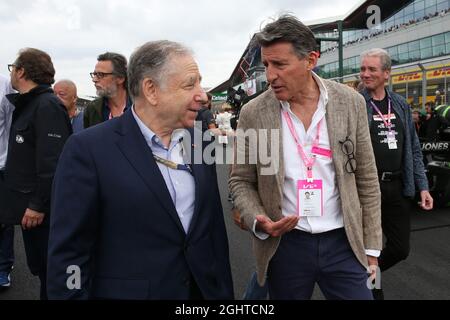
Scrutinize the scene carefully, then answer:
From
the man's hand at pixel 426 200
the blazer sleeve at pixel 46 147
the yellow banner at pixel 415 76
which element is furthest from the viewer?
the yellow banner at pixel 415 76

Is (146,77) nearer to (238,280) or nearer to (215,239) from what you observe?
(215,239)

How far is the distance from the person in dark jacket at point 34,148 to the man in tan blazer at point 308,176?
145cm

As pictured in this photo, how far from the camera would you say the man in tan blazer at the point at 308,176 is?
1.88 meters

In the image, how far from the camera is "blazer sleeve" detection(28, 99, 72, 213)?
271 cm

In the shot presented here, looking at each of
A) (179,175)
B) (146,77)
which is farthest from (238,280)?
(146,77)

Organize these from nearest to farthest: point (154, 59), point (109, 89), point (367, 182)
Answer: point (154, 59) → point (367, 182) → point (109, 89)

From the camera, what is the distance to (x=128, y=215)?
1496mm

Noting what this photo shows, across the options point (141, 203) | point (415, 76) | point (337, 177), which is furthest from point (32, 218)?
point (415, 76)

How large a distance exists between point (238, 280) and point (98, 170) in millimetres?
2563

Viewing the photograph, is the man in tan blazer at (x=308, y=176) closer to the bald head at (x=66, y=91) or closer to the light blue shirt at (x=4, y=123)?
the light blue shirt at (x=4, y=123)

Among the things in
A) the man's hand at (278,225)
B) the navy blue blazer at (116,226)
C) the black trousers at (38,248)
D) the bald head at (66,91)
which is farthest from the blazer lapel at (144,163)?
the bald head at (66,91)

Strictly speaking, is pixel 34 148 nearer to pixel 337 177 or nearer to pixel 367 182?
pixel 337 177

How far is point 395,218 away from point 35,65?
9.15 feet

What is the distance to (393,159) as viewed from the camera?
9.39 feet
